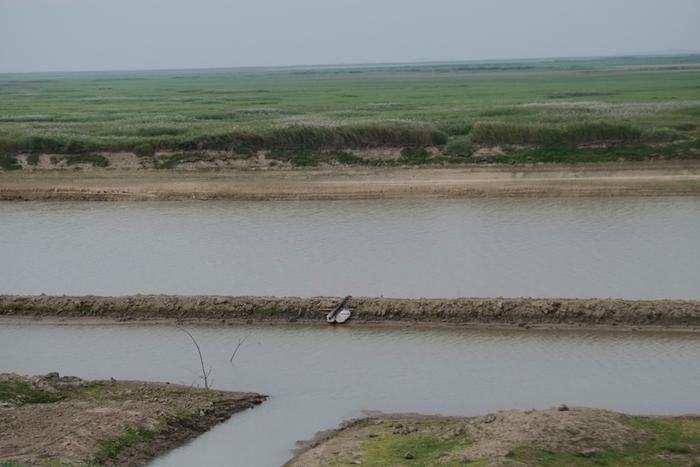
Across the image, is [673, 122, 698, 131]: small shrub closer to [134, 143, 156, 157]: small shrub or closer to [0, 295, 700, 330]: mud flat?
[134, 143, 156, 157]: small shrub

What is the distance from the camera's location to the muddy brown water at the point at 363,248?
15.8m

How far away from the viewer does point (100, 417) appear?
10.4m

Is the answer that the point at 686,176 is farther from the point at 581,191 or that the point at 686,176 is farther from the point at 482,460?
the point at 482,460

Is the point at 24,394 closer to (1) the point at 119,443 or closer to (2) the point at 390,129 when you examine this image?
(1) the point at 119,443

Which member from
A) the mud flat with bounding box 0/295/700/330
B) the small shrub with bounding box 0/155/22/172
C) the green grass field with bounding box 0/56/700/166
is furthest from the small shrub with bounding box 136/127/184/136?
the mud flat with bounding box 0/295/700/330

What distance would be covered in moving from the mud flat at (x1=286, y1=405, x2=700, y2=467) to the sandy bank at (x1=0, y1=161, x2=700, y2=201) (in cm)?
1496

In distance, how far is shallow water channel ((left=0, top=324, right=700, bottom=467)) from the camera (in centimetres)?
1088

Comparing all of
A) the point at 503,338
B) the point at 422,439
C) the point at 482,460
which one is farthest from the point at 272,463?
the point at 503,338

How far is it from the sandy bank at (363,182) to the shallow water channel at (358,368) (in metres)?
11.3

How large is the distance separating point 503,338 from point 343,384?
2622 mm


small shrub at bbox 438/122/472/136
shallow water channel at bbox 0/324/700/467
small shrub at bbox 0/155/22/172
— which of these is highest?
small shrub at bbox 438/122/472/136

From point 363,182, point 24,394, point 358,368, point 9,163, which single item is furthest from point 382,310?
point 9,163

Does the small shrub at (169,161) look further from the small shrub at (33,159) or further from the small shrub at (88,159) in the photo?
the small shrub at (33,159)

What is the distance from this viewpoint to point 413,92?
61.3 meters
